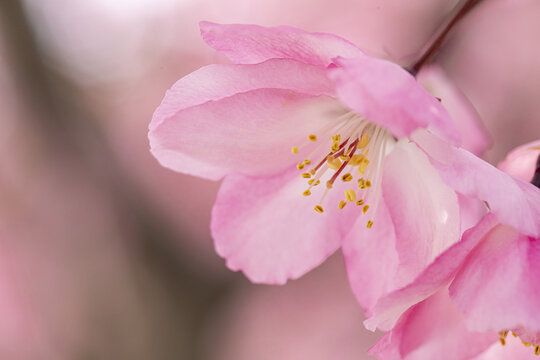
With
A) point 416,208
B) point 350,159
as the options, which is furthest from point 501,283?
point 350,159

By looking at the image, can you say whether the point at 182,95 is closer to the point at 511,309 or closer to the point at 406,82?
the point at 406,82

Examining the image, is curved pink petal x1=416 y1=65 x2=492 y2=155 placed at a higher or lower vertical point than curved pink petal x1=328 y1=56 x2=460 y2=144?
lower

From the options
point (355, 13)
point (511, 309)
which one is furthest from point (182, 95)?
point (355, 13)

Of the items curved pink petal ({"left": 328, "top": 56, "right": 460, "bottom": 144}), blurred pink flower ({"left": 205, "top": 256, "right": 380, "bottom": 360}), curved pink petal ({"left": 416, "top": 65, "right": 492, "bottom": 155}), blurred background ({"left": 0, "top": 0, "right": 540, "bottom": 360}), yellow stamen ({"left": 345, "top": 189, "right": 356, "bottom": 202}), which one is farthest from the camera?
blurred pink flower ({"left": 205, "top": 256, "right": 380, "bottom": 360})

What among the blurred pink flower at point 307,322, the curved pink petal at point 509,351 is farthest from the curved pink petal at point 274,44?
the blurred pink flower at point 307,322

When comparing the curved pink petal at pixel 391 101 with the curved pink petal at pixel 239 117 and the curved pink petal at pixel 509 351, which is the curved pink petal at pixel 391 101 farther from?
the curved pink petal at pixel 509 351

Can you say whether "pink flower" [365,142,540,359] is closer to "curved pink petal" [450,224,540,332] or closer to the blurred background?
"curved pink petal" [450,224,540,332]

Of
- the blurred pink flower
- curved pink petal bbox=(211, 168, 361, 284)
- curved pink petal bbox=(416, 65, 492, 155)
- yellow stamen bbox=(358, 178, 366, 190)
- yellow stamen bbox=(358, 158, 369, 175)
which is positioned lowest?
the blurred pink flower

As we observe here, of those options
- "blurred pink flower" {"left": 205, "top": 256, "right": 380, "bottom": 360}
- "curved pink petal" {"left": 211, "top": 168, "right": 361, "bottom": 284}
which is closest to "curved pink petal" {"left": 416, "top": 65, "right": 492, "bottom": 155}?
"curved pink petal" {"left": 211, "top": 168, "right": 361, "bottom": 284}

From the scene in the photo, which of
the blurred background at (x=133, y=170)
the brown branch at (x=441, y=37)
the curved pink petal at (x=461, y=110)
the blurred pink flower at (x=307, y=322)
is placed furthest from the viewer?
the blurred pink flower at (x=307, y=322)
